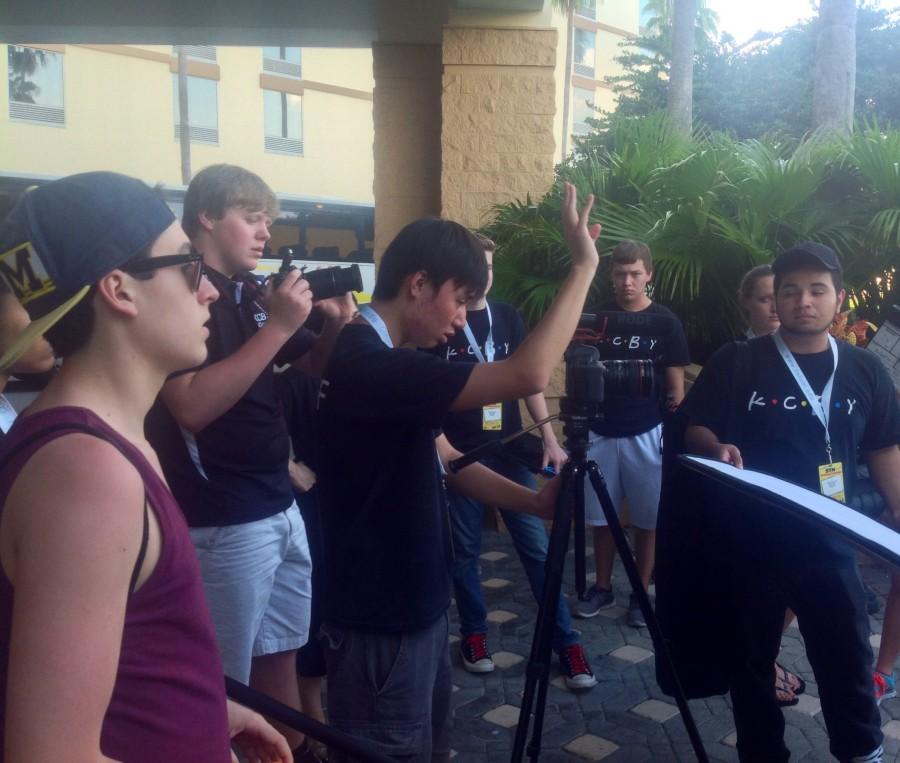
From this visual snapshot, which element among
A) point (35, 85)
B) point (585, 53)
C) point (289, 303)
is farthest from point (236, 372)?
point (585, 53)

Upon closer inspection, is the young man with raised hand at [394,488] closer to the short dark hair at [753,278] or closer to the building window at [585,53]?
the short dark hair at [753,278]

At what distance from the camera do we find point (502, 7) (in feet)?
21.9

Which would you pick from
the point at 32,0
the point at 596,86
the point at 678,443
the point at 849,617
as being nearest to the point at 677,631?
the point at 849,617

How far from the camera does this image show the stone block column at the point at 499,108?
670 cm

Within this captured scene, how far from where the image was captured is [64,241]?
112 cm

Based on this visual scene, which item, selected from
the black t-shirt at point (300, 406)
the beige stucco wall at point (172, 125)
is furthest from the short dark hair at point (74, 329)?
the beige stucco wall at point (172, 125)

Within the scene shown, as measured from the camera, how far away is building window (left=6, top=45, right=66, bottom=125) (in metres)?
27.6

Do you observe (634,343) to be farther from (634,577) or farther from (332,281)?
(332,281)

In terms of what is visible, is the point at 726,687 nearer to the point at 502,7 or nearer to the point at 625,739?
the point at 625,739

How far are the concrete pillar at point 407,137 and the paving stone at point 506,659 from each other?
418cm

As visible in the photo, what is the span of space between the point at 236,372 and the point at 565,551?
99 cm

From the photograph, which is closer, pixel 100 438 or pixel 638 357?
pixel 100 438

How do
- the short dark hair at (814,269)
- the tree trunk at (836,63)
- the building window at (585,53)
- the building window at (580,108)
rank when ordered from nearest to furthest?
the short dark hair at (814,269), the tree trunk at (836,63), the building window at (580,108), the building window at (585,53)

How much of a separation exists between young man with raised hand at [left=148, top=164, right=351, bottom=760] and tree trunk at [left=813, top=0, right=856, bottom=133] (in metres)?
14.3
